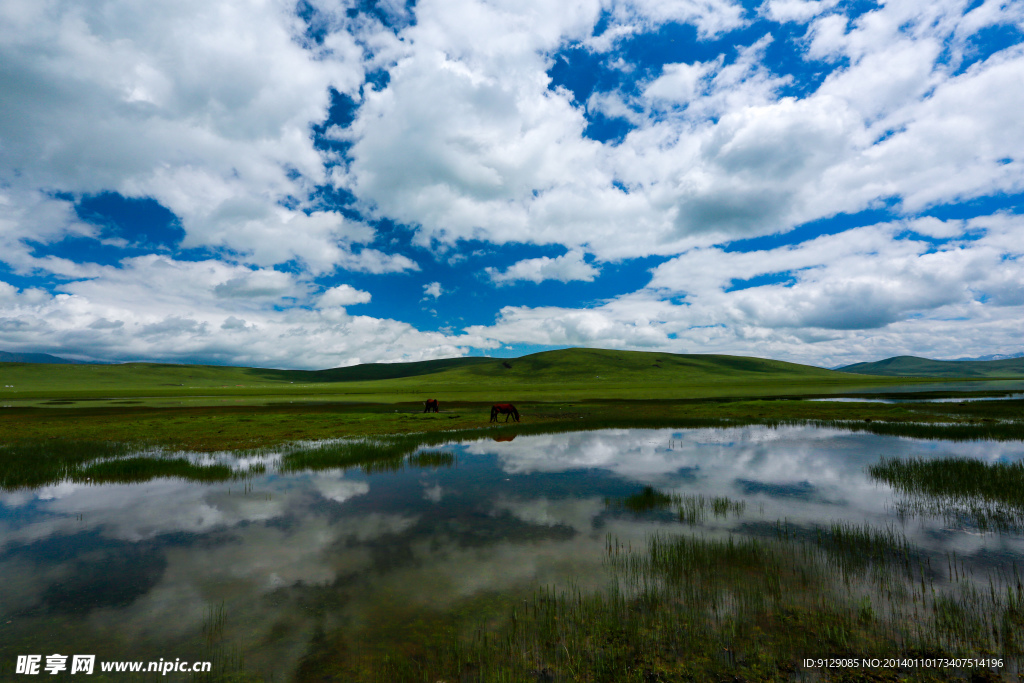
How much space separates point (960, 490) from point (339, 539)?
21423mm

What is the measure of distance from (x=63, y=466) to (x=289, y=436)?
11.8 m

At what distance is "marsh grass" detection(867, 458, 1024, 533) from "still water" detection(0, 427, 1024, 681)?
76cm

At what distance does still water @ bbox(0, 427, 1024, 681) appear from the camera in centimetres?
775

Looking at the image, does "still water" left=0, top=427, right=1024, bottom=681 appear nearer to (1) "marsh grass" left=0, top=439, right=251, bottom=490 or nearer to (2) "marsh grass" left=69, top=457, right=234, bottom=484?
(2) "marsh grass" left=69, top=457, right=234, bottom=484

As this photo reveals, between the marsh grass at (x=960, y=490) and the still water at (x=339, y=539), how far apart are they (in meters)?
0.76

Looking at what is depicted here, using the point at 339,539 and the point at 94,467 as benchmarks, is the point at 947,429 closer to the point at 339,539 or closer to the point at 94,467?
the point at 339,539

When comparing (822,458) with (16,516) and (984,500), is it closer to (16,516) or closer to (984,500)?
(984,500)

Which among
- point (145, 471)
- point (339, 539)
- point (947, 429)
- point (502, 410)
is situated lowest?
point (145, 471)

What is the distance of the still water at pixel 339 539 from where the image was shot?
7.75 metres

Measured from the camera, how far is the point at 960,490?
15.0 metres

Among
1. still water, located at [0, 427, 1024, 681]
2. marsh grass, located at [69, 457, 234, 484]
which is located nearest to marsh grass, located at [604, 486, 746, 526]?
still water, located at [0, 427, 1024, 681]

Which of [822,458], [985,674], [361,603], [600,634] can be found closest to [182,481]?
[361,603]

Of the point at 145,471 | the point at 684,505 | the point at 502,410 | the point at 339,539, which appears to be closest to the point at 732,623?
the point at 684,505

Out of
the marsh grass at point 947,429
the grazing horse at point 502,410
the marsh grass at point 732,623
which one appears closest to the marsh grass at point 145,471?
the marsh grass at point 732,623
